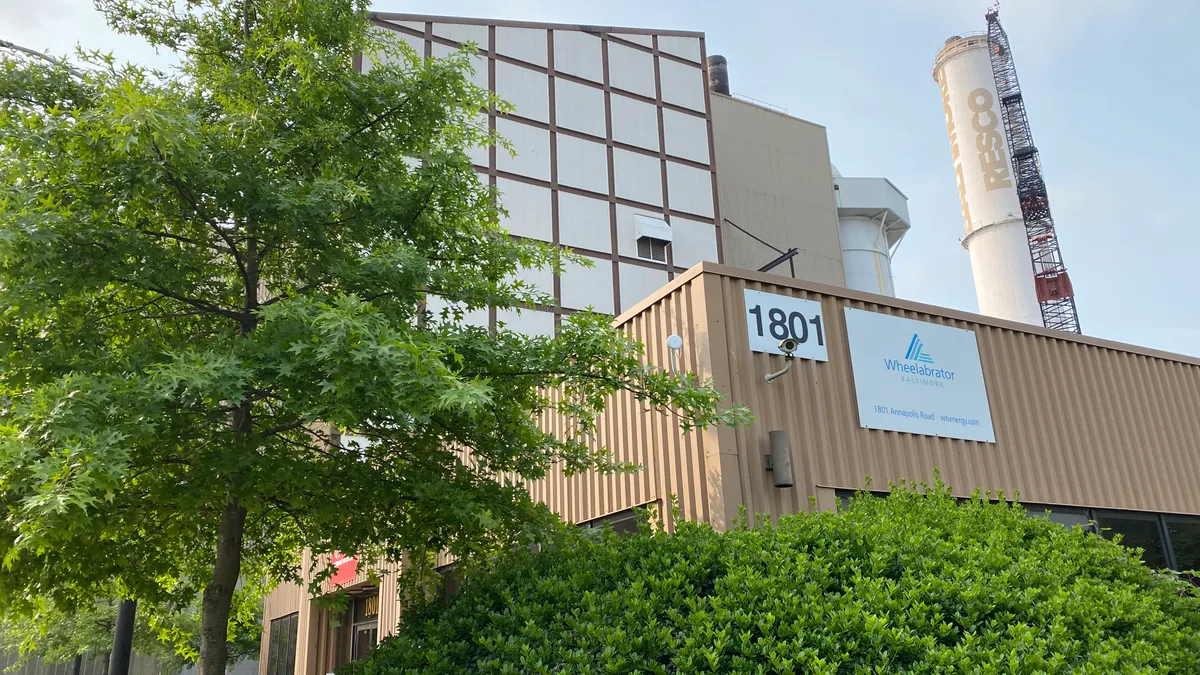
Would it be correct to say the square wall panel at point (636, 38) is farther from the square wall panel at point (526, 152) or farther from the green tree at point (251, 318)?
the green tree at point (251, 318)

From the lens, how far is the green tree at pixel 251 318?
641cm

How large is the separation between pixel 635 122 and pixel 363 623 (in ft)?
52.1

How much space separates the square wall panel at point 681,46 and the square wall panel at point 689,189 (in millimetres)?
3867

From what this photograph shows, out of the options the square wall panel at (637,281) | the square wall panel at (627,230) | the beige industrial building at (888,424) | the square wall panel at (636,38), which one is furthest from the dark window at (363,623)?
the square wall panel at (636,38)

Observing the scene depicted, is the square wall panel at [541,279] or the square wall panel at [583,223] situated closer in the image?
the square wall panel at [541,279]

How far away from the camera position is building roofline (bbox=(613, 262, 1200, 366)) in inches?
389

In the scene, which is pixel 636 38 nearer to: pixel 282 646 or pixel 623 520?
pixel 282 646

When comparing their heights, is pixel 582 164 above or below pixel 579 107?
below

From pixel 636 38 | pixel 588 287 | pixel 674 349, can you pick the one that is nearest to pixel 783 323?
pixel 674 349

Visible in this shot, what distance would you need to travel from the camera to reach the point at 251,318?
27.6 feet

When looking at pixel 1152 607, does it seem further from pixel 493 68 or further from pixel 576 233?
pixel 493 68

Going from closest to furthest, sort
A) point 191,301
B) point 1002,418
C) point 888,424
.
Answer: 1. point 191,301
2. point 888,424
3. point 1002,418

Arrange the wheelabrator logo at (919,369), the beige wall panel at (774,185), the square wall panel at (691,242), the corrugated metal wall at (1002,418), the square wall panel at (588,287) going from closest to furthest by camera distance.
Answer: the corrugated metal wall at (1002,418), the wheelabrator logo at (919,369), the square wall panel at (588,287), the square wall panel at (691,242), the beige wall panel at (774,185)

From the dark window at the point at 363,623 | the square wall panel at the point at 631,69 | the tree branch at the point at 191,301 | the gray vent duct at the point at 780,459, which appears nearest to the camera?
the tree branch at the point at 191,301
